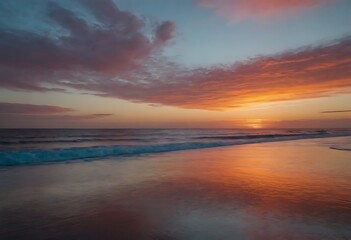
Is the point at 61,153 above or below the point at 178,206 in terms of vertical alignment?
above

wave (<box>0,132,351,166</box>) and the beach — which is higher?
wave (<box>0,132,351,166</box>)

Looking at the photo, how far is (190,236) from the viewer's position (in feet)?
13.9

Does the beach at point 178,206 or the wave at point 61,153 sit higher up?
the wave at point 61,153

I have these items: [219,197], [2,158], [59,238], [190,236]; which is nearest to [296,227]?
[190,236]

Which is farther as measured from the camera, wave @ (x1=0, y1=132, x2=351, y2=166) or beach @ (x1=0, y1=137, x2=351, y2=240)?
wave @ (x1=0, y1=132, x2=351, y2=166)

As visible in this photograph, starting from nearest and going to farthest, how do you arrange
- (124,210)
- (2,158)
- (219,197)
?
(124,210) < (219,197) < (2,158)

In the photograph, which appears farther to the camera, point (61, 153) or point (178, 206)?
point (61, 153)

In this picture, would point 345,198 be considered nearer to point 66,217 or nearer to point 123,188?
point 123,188

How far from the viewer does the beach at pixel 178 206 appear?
4461 millimetres

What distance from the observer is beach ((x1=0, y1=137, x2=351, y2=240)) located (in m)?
4.46

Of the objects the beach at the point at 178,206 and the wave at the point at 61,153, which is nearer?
the beach at the point at 178,206

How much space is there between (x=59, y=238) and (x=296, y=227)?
405 cm

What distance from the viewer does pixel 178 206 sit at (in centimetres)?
596

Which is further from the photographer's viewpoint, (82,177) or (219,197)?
(82,177)
